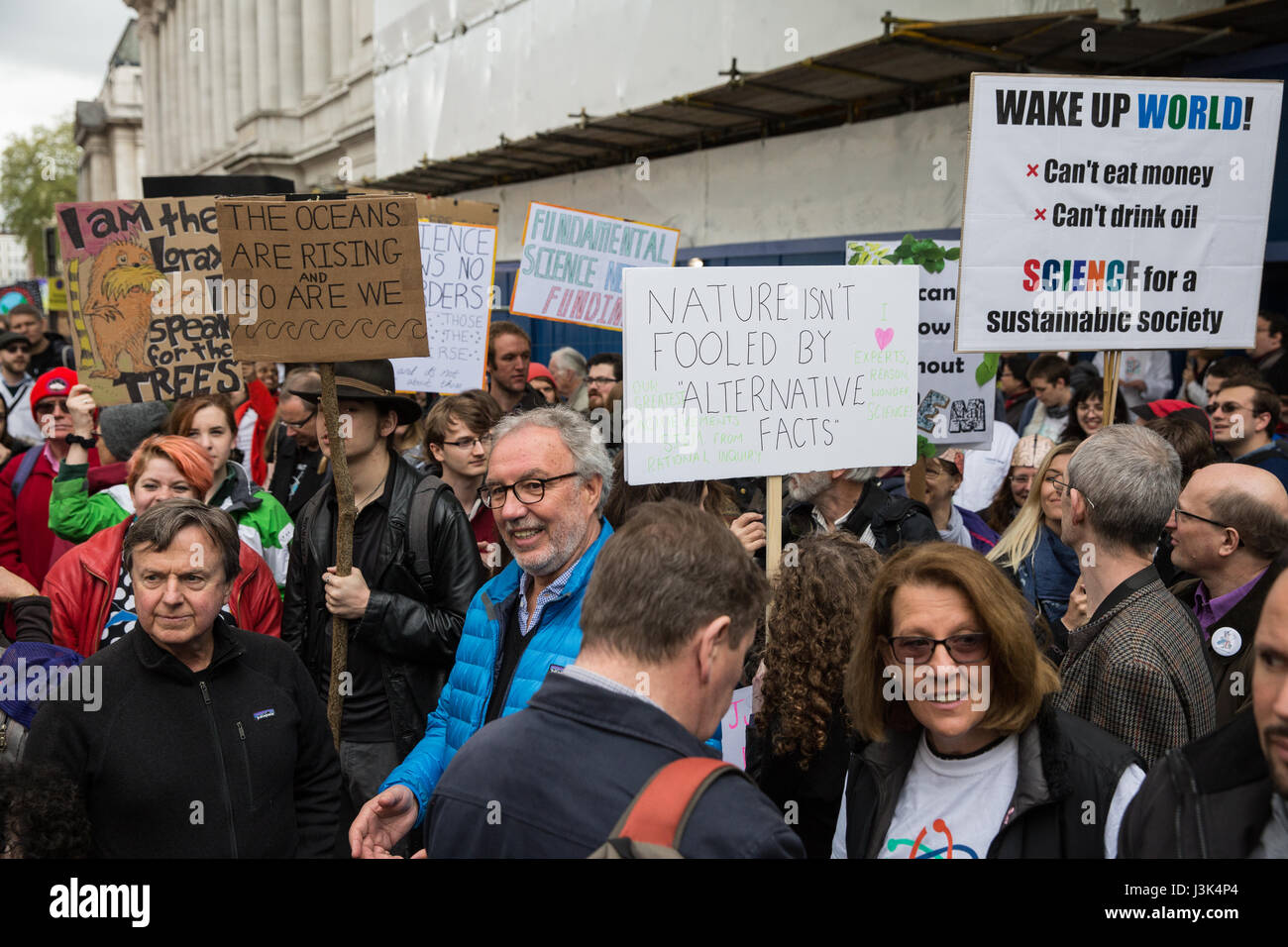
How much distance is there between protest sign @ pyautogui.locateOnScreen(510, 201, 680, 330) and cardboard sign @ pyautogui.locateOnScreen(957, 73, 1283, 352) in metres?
3.08

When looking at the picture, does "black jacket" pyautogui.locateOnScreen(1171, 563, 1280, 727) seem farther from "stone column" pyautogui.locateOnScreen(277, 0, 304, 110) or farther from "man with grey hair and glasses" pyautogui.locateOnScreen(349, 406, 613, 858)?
"stone column" pyautogui.locateOnScreen(277, 0, 304, 110)

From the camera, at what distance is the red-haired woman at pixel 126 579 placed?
3.53 m

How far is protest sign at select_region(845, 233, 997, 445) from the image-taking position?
228 inches

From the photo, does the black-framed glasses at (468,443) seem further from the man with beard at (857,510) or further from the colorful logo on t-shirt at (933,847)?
the colorful logo on t-shirt at (933,847)

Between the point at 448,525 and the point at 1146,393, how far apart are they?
24.9 ft

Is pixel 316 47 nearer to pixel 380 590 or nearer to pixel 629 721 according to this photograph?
pixel 380 590

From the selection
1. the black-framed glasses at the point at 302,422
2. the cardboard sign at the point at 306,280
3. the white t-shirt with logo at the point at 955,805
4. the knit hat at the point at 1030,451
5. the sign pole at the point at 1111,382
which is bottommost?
the white t-shirt with logo at the point at 955,805

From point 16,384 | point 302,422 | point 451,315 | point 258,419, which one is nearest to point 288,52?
point 16,384

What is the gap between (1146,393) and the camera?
376 inches

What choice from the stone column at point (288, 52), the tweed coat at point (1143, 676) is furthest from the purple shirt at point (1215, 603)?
the stone column at point (288, 52)

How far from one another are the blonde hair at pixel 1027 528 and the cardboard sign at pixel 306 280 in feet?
8.43

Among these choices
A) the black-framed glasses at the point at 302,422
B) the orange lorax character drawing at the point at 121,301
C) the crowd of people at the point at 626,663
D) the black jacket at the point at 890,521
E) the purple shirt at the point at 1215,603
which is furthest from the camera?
the black-framed glasses at the point at 302,422

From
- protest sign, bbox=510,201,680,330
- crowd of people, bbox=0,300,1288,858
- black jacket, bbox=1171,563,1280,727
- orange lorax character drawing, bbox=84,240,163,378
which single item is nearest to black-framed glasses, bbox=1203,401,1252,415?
crowd of people, bbox=0,300,1288,858

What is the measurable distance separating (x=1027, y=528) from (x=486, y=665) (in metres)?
2.64
